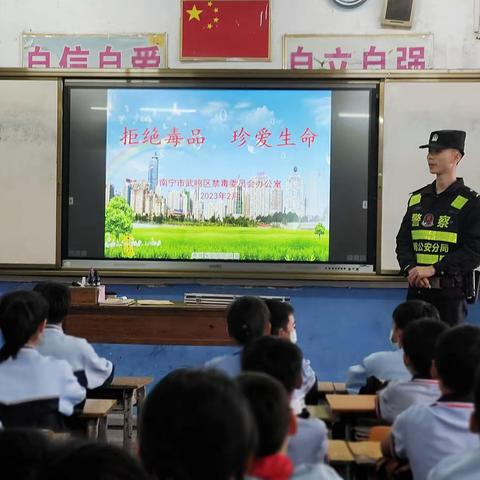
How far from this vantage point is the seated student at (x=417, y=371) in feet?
7.52

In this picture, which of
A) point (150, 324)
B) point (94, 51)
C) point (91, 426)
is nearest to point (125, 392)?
point (91, 426)

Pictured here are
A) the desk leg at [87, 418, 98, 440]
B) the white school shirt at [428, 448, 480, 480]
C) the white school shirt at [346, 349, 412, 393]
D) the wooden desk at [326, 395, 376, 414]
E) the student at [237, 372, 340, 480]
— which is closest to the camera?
the student at [237, 372, 340, 480]

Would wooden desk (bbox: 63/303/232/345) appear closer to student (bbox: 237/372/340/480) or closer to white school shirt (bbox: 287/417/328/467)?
white school shirt (bbox: 287/417/328/467)

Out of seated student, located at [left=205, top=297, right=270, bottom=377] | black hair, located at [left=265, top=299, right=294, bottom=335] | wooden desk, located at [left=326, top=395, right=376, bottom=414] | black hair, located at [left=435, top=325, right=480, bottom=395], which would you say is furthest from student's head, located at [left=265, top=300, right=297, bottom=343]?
black hair, located at [left=435, top=325, right=480, bottom=395]

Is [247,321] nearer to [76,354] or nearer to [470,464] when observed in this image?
[76,354]

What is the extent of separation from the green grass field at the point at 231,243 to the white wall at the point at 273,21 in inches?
43.2

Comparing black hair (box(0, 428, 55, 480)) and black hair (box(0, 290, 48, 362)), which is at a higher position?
black hair (box(0, 428, 55, 480))

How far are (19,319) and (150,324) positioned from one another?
184cm

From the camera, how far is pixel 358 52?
487 centimetres

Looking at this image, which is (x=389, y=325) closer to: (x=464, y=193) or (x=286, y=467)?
(x=464, y=193)

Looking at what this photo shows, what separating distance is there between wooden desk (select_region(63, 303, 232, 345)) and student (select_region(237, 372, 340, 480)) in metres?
2.97

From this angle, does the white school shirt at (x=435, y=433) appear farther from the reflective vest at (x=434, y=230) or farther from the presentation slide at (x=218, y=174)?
the presentation slide at (x=218, y=174)

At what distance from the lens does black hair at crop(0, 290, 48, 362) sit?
251 cm

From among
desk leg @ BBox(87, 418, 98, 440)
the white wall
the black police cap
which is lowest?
desk leg @ BBox(87, 418, 98, 440)
